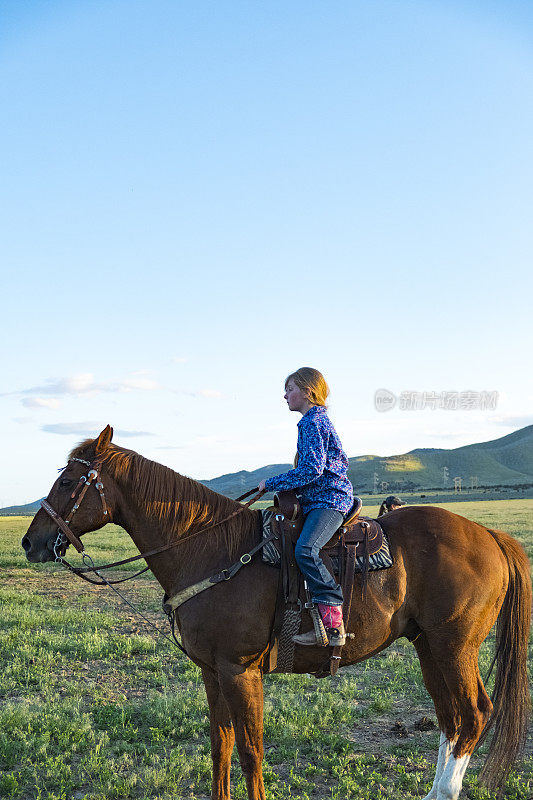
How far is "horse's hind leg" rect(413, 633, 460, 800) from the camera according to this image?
5039mm

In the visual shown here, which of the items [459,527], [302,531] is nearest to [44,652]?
[302,531]

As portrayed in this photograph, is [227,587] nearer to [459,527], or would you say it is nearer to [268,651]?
[268,651]

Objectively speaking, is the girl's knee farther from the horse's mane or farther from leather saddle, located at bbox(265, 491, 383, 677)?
the horse's mane

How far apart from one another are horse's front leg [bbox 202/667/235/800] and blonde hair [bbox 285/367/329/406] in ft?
8.01

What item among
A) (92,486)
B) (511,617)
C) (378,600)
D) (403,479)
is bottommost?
(403,479)

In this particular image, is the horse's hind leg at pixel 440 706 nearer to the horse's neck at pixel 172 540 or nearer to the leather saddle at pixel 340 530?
the leather saddle at pixel 340 530

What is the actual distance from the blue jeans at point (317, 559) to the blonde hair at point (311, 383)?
3.20 feet

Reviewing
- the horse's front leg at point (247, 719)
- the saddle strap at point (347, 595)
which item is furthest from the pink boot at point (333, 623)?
the horse's front leg at point (247, 719)

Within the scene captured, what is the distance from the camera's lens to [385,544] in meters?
4.97

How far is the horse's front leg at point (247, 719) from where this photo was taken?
430cm

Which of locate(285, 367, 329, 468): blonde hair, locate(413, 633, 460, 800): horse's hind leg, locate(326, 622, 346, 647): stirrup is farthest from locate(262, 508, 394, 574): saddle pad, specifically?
locate(413, 633, 460, 800): horse's hind leg

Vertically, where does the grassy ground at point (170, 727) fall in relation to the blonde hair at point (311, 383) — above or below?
below

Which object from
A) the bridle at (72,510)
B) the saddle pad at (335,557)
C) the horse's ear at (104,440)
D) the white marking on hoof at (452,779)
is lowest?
the white marking on hoof at (452,779)

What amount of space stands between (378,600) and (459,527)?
1.07m
